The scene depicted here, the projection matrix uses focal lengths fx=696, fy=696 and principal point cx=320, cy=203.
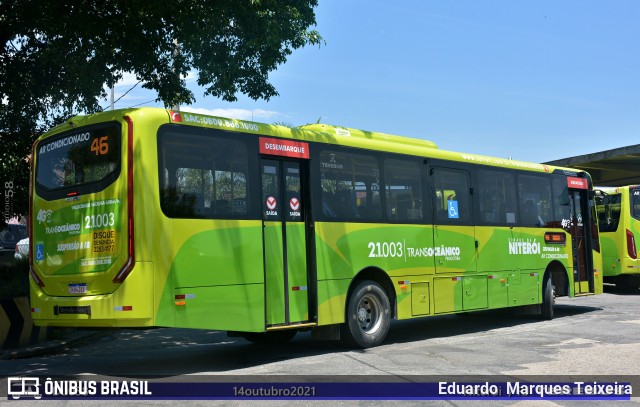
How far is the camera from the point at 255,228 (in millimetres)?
9508

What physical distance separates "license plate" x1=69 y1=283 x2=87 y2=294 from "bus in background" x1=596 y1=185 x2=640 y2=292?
52.7ft

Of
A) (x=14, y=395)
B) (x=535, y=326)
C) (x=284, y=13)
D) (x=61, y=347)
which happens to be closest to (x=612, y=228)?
(x=535, y=326)

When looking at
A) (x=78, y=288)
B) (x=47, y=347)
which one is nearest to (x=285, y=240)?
(x=78, y=288)

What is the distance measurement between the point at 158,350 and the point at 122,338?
2485mm

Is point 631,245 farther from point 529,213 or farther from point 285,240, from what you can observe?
point 285,240

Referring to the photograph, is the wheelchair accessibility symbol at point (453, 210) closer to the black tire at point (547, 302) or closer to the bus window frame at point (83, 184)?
the black tire at point (547, 302)

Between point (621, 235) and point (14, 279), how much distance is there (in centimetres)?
1679

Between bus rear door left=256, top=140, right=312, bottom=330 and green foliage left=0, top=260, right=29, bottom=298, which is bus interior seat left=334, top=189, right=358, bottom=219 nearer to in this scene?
bus rear door left=256, top=140, right=312, bottom=330

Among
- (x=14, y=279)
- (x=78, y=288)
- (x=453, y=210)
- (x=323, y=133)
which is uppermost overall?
(x=323, y=133)

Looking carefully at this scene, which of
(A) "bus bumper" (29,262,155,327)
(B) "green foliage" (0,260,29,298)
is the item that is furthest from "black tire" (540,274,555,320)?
(B) "green foliage" (0,260,29,298)

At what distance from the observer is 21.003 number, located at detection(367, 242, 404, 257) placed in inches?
442

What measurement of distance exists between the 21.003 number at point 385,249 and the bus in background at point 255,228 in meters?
0.02

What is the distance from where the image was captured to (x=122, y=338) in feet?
45.4

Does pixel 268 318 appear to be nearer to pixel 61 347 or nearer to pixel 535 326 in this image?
pixel 61 347
